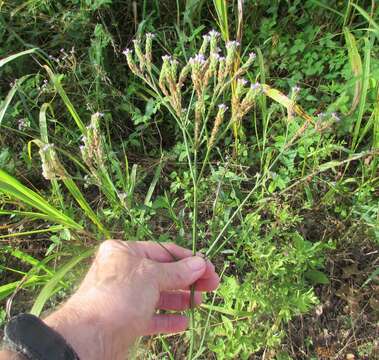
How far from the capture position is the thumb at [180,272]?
1219mm

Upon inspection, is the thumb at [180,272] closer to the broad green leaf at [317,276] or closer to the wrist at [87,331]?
the wrist at [87,331]

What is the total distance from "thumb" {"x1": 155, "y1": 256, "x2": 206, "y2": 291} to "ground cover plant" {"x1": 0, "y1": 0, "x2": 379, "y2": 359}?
0.20 ft

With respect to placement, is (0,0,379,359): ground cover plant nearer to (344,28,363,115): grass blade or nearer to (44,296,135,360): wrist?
(344,28,363,115): grass blade

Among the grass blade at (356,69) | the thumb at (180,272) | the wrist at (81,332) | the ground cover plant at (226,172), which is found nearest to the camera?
the wrist at (81,332)

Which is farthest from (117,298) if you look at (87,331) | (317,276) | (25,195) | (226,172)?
(317,276)

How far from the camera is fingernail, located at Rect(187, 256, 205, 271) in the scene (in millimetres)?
1271

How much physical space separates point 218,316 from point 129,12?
149 cm

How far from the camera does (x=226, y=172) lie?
1.53 metres

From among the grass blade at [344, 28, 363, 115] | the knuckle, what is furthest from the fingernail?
the grass blade at [344, 28, 363, 115]

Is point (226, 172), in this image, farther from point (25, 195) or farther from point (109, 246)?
point (25, 195)

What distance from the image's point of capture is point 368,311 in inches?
69.8

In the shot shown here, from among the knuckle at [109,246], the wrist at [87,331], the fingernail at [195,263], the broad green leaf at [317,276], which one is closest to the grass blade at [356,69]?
the broad green leaf at [317,276]

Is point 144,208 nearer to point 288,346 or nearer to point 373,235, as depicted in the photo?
point 288,346

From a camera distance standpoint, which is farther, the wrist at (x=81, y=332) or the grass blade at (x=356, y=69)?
the grass blade at (x=356, y=69)
